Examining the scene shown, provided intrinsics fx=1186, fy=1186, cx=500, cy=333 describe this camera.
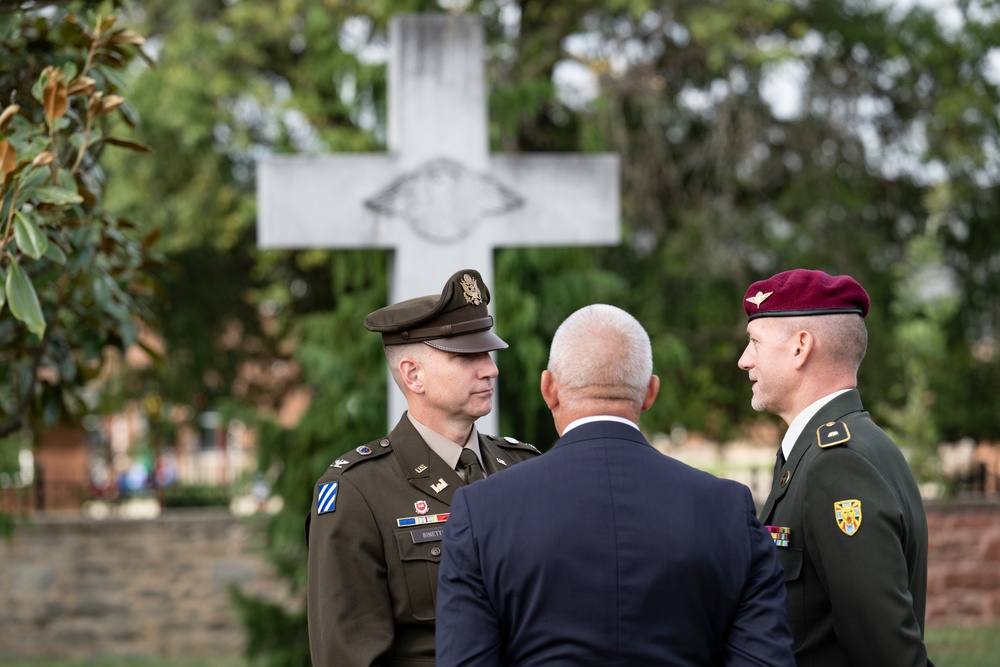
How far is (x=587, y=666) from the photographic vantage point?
2047 millimetres

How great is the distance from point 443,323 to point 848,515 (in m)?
1.00

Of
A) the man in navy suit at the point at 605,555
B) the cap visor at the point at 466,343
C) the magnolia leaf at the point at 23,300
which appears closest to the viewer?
the man in navy suit at the point at 605,555

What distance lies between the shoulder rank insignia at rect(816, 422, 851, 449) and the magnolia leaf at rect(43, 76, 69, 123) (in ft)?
7.17

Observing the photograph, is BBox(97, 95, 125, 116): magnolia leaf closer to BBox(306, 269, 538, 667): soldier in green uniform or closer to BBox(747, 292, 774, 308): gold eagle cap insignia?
BBox(306, 269, 538, 667): soldier in green uniform

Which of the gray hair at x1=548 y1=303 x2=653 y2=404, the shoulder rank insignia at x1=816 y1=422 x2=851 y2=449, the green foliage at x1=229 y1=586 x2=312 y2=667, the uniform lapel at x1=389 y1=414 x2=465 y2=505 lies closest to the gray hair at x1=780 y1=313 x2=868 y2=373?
the shoulder rank insignia at x1=816 y1=422 x2=851 y2=449

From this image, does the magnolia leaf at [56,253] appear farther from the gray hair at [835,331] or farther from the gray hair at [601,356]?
the gray hair at [835,331]

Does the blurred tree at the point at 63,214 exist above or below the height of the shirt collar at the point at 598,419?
above

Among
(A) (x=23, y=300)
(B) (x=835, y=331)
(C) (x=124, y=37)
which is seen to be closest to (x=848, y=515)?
(B) (x=835, y=331)

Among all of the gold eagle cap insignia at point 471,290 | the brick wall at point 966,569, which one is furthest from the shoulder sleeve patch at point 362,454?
the brick wall at point 966,569

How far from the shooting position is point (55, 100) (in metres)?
3.27

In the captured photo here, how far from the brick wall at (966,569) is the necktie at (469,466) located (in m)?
8.78

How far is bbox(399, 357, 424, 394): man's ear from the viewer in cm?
279

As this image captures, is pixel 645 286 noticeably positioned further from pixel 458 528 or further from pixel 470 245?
pixel 458 528

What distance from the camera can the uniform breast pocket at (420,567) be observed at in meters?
2.56
